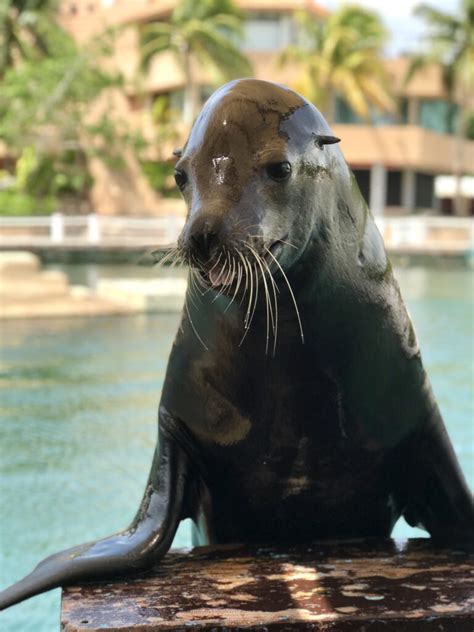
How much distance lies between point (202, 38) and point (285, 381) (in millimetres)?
32127

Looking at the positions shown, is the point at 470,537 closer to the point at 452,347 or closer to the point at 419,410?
the point at 419,410

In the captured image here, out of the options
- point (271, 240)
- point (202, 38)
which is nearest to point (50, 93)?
point (202, 38)

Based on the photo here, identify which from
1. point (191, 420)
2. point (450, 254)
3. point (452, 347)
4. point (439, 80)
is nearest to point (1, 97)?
point (450, 254)

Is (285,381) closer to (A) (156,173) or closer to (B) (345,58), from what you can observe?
(B) (345,58)

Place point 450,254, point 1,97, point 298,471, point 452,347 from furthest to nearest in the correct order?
point 1,97 → point 450,254 → point 452,347 → point 298,471

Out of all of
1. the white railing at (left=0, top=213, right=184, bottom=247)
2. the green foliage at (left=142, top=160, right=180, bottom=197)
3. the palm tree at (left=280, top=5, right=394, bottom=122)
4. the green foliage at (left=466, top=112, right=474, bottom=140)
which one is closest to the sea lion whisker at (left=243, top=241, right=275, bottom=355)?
the white railing at (left=0, top=213, right=184, bottom=247)

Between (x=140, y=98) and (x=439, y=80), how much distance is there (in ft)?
38.0

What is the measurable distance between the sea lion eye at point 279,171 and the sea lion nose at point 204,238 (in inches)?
7.7

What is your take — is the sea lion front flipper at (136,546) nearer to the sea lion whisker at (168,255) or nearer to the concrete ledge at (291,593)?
the concrete ledge at (291,593)

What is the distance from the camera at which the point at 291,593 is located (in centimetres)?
205

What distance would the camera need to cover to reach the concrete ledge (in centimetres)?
191

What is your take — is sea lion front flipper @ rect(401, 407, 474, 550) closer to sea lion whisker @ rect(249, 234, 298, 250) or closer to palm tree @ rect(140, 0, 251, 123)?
sea lion whisker @ rect(249, 234, 298, 250)

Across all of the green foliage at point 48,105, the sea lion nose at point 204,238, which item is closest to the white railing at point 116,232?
the green foliage at point 48,105

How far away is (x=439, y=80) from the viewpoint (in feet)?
131
